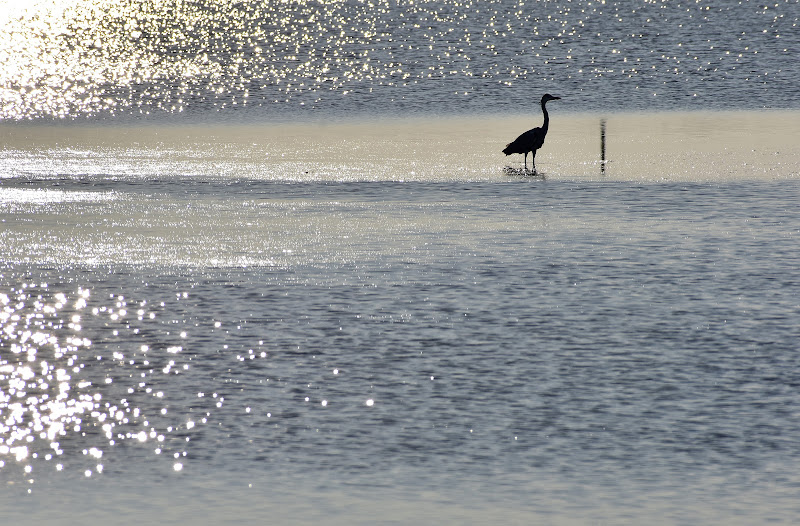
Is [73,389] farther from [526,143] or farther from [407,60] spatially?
[407,60]

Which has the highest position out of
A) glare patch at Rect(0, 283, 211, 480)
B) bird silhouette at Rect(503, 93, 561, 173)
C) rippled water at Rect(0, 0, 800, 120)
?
rippled water at Rect(0, 0, 800, 120)

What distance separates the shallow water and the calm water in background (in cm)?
3

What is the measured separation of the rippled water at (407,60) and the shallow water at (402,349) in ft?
55.2

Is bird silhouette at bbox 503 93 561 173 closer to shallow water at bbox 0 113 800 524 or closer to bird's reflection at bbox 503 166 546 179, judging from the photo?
bird's reflection at bbox 503 166 546 179

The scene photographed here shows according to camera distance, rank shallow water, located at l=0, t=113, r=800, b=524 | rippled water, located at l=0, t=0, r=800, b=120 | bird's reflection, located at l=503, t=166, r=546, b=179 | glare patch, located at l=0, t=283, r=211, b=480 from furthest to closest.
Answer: rippled water, located at l=0, t=0, r=800, b=120
bird's reflection, located at l=503, t=166, r=546, b=179
glare patch, located at l=0, t=283, r=211, b=480
shallow water, located at l=0, t=113, r=800, b=524

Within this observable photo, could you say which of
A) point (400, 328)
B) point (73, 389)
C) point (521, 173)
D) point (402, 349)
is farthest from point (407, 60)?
point (73, 389)

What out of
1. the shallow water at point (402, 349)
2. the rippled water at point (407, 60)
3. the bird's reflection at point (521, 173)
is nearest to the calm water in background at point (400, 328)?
the shallow water at point (402, 349)

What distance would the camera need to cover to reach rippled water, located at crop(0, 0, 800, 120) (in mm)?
38844

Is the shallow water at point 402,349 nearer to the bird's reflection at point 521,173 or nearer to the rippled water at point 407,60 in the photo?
the bird's reflection at point 521,173

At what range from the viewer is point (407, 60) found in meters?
49.3

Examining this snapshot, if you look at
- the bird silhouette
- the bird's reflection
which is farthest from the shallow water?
the bird silhouette

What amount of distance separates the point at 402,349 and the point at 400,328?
78cm

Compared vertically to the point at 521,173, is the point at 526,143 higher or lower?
higher

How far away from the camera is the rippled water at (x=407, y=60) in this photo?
38844mm
